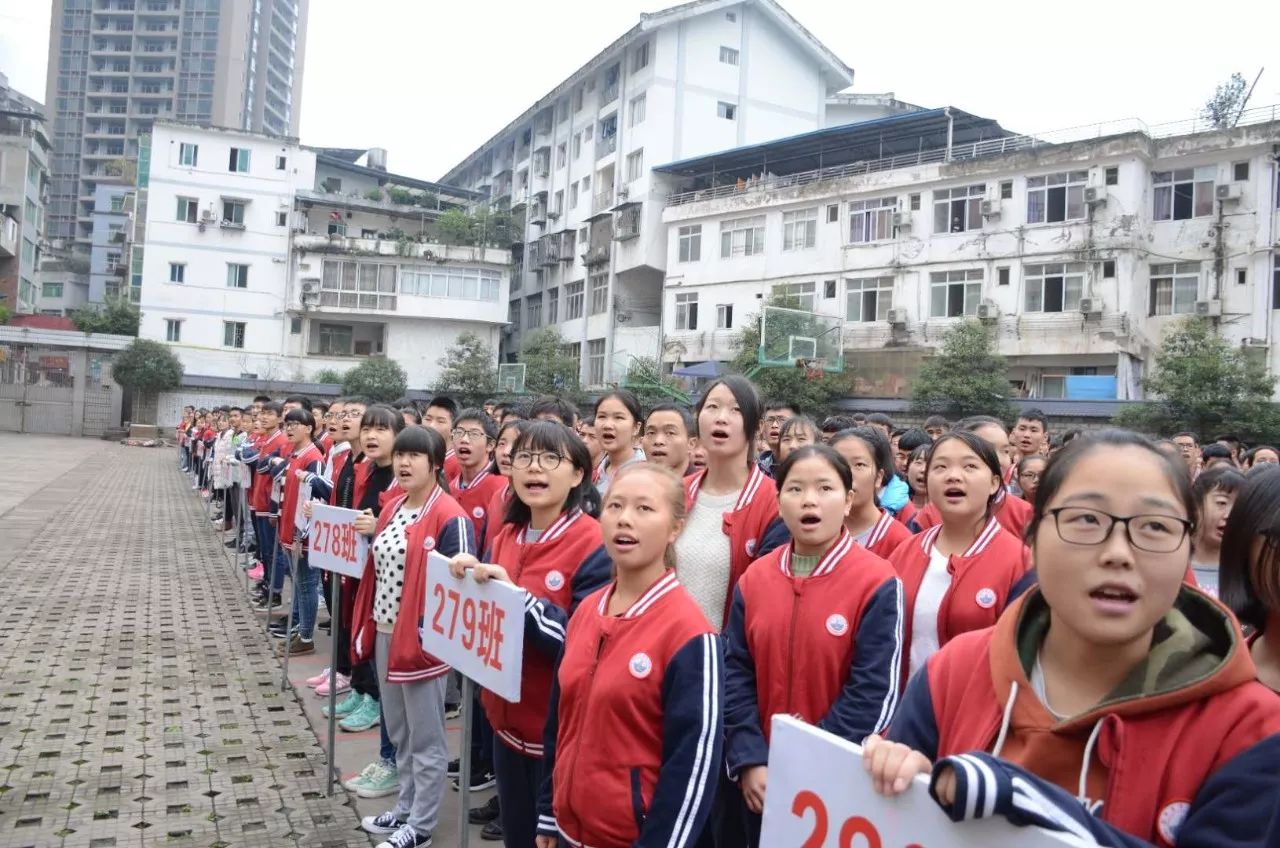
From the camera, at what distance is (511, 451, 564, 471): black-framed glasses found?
326 centimetres

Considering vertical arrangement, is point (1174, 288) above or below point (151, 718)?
above

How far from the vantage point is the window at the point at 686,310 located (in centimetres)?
3206

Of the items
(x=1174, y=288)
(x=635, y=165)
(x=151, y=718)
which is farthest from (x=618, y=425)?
(x=635, y=165)

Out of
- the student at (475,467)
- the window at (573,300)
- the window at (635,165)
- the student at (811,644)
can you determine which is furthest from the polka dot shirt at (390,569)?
the window at (573,300)

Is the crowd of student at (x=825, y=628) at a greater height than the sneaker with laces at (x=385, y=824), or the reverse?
the crowd of student at (x=825, y=628)

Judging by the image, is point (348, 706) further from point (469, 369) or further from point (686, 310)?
point (469, 369)

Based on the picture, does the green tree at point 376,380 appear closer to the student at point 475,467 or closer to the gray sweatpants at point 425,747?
the student at point 475,467

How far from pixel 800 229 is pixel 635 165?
354 inches

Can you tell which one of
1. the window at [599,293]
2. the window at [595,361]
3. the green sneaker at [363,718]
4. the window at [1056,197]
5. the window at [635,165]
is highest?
the window at [635,165]

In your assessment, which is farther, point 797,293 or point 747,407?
point 797,293

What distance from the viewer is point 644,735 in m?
2.37

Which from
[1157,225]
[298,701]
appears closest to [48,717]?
[298,701]

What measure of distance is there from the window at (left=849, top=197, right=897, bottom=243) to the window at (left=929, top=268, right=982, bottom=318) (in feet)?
6.76

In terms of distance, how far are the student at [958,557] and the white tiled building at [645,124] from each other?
30.8 metres
